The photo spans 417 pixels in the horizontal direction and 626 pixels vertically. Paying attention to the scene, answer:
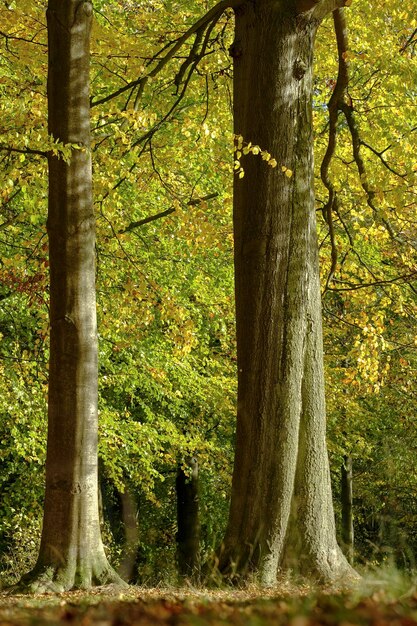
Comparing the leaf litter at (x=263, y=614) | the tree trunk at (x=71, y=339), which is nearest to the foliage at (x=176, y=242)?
the tree trunk at (x=71, y=339)

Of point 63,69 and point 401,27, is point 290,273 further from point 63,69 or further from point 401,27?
point 401,27

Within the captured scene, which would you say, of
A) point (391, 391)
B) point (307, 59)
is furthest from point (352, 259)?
point (391, 391)

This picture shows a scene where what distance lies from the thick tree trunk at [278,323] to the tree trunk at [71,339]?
4.52 feet

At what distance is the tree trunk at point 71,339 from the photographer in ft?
28.8

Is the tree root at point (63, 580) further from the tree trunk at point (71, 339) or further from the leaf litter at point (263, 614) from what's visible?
the leaf litter at point (263, 614)

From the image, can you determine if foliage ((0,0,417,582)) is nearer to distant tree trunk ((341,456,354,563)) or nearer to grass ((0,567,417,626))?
distant tree trunk ((341,456,354,563))

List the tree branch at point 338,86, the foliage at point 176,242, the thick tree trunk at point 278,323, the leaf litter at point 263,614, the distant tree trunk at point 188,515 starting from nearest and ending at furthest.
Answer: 1. the leaf litter at point 263,614
2. the thick tree trunk at point 278,323
3. the tree branch at point 338,86
4. the foliage at point 176,242
5. the distant tree trunk at point 188,515

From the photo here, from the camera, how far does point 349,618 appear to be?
3143mm

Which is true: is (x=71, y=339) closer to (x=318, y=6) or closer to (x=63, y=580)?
(x=63, y=580)

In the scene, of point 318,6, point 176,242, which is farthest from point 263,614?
point 176,242

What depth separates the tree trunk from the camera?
346 inches

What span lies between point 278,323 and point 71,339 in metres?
1.96

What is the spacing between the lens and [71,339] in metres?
9.04

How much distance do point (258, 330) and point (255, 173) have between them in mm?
1462
